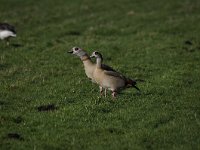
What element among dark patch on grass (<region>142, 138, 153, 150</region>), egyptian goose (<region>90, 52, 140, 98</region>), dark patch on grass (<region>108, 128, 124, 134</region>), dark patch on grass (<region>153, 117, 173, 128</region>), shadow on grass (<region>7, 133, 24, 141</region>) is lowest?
dark patch on grass (<region>142, 138, 153, 150</region>)

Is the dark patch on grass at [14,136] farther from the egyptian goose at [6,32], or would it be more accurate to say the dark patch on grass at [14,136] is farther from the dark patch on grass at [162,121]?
the egyptian goose at [6,32]

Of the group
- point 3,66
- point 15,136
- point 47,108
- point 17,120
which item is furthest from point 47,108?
point 3,66

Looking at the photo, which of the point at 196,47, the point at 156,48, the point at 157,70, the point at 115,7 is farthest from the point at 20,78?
the point at 115,7

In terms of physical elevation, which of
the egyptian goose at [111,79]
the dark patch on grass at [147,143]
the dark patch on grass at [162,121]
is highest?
the egyptian goose at [111,79]

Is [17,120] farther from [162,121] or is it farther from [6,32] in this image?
[6,32]

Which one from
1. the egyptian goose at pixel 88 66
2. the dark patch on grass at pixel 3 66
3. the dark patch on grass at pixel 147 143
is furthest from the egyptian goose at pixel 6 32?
the dark patch on grass at pixel 147 143

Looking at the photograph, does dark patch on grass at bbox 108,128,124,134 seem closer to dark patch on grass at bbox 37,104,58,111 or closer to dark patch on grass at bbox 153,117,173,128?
dark patch on grass at bbox 153,117,173,128

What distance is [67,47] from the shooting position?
30.3 meters

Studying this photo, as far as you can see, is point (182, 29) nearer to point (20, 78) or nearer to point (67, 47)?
point (67, 47)

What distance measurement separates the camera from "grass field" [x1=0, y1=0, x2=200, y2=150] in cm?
1552

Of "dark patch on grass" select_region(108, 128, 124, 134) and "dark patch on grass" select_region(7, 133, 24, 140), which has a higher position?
"dark patch on grass" select_region(108, 128, 124, 134)

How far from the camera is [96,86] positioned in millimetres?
21844

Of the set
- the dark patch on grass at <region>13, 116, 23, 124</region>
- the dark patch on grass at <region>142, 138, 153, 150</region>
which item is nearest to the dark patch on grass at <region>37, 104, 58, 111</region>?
the dark patch on grass at <region>13, 116, 23, 124</region>

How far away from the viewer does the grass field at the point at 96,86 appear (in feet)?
50.9
